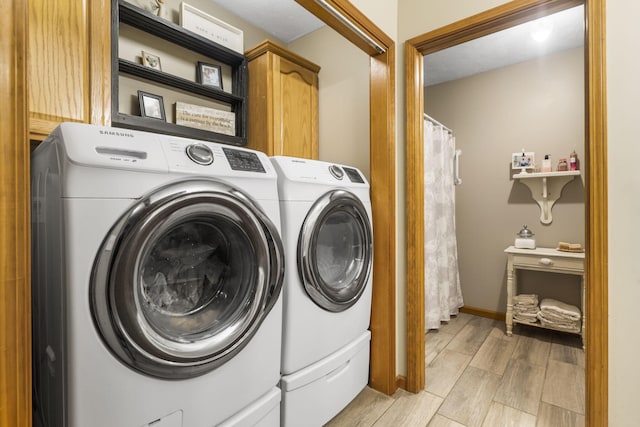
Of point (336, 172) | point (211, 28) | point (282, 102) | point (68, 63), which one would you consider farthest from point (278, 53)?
point (68, 63)

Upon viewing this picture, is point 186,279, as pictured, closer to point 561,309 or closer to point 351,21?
point 351,21

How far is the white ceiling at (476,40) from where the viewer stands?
2223 mm

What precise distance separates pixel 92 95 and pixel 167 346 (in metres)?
1.05

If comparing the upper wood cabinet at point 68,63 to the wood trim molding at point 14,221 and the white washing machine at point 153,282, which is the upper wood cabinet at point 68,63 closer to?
the white washing machine at point 153,282

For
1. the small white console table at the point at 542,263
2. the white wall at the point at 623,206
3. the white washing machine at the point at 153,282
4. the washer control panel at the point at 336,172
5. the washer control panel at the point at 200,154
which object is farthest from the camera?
the small white console table at the point at 542,263

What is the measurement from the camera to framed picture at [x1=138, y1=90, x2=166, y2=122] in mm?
1854

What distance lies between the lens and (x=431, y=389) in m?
1.78

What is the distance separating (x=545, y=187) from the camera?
263cm

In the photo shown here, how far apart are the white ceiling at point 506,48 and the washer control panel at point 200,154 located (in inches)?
96.7

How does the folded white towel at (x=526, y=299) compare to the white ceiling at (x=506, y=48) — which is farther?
the folded white towel at (x=526, y=299)

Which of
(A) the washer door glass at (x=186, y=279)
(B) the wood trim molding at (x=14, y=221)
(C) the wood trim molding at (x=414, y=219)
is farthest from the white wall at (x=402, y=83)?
(B) the wood trim molding at (x=14, y=221)

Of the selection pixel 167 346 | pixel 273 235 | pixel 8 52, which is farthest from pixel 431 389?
pixel 8 52

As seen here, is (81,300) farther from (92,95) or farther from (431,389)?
(431,389)

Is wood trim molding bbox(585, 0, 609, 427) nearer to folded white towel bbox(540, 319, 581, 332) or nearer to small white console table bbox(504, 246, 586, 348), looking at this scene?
small white console table bbox(504, 246, 586, 348)
